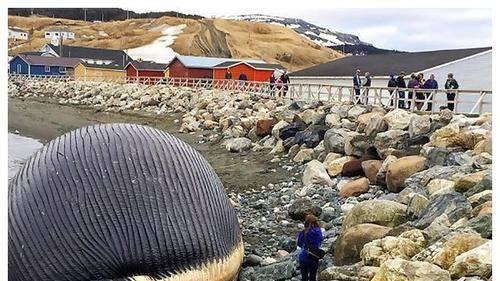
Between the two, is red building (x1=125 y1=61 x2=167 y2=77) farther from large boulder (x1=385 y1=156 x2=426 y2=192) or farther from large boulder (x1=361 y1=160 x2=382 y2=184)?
large boulder (x1=385 y1=156 x2=426 y2=192)

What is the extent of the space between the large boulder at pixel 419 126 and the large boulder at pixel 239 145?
17.8 ft

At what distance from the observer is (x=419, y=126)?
1264cm

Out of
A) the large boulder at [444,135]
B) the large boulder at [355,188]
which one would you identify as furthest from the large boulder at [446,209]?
the large boulder at [444,135]

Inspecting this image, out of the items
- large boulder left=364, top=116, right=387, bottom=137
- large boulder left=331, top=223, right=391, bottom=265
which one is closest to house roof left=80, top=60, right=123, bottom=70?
large boulder left=364, top=116, right=387, bottom=137

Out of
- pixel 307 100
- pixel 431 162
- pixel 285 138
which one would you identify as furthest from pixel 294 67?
pixel 431 162

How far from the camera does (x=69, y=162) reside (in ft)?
19.1

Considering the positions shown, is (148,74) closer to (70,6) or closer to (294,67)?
(294,67)

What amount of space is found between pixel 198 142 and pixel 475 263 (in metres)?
14.4

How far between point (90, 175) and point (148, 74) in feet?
101

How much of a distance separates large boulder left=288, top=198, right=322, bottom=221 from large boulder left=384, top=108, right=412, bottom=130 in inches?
154

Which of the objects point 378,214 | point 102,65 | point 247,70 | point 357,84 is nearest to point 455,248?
point 378,214

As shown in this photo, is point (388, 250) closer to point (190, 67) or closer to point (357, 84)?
point (357, 84)

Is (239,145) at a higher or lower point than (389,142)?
lower

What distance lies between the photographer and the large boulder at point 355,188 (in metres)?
11.1
